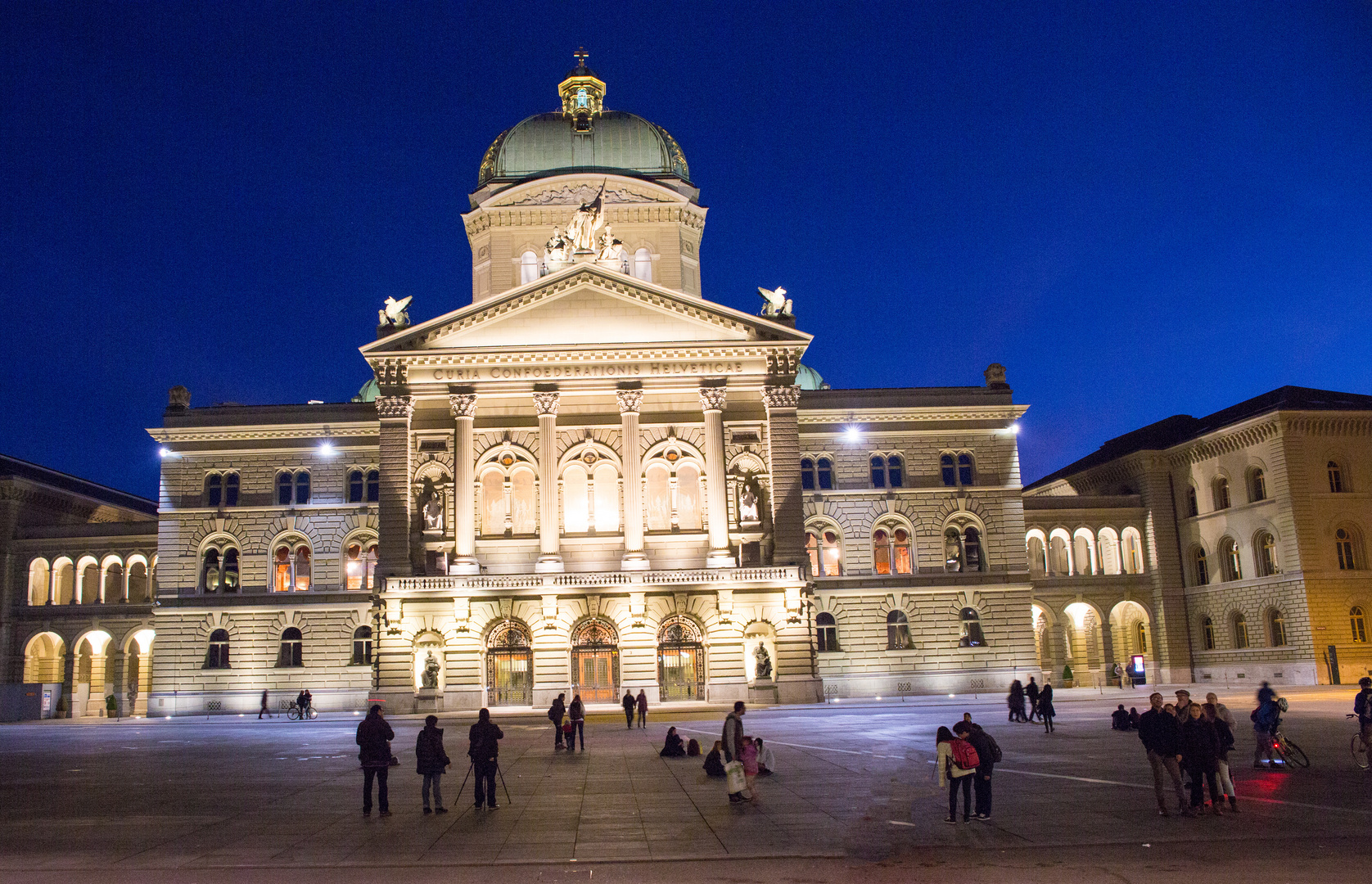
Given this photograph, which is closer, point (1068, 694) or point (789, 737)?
point (789, 737)

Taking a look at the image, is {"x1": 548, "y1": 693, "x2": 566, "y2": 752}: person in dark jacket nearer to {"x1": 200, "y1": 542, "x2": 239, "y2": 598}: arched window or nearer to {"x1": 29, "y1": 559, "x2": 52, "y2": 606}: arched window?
{"x1": 200, "y1": 542, "x2": 239, "y2": 598}: arched window

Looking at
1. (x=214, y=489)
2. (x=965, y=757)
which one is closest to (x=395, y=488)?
(x=214, y=489)

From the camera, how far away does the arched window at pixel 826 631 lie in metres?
61.9

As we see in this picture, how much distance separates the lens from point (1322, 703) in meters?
43.2

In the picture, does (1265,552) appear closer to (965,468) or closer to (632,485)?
(965,468)

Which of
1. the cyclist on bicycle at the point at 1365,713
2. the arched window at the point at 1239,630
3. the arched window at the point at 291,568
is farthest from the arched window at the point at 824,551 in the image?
the cyclist on bicycle at the point at 1365,713

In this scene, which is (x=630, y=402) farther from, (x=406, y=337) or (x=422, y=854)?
(x=422, y=854)

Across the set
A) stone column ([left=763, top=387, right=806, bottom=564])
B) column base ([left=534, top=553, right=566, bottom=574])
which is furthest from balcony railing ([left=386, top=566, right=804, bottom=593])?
stone column ([left=763, top=387, right=806, bottom=564])

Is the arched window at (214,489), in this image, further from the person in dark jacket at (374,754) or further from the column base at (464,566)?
the person in dark jacket at (374,754)

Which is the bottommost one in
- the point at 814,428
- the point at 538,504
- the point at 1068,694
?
the point at 1068,694

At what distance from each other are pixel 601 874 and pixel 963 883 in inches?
172

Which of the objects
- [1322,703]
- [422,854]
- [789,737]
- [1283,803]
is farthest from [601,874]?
[1322,703]

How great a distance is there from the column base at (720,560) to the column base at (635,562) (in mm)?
2869

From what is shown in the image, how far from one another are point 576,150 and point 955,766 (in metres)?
57.9
